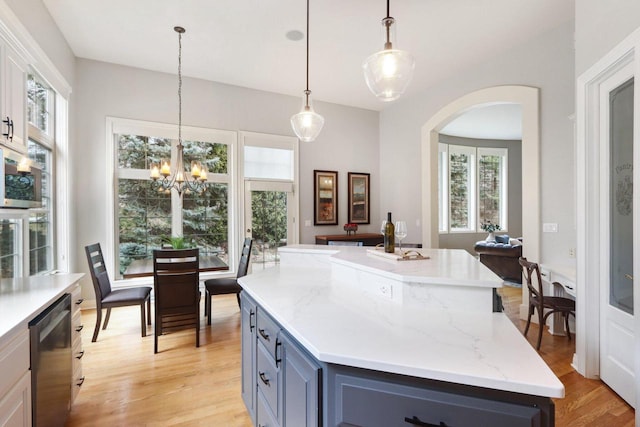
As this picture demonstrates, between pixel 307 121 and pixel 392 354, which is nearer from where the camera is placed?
pixel 392 354

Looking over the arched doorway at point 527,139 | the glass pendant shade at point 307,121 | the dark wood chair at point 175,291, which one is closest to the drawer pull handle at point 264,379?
the dark wood chair at point 175,291

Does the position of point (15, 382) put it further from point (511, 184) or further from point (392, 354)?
point (511, 184)

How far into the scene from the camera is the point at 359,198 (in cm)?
611

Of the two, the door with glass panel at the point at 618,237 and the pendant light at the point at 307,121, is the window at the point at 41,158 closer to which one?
the pendant light at the point at 307,121

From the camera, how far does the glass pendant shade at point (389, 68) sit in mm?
2031

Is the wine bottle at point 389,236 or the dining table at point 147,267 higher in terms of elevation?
the wine bottle at point 389,236

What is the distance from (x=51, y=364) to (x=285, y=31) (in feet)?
11.6

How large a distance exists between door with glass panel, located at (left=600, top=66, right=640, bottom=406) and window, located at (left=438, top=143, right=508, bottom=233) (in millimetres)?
5561

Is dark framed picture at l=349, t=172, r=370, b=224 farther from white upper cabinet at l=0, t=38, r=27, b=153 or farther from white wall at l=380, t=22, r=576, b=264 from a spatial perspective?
white upper cabinet at l=0, t=38, r=27, b=153

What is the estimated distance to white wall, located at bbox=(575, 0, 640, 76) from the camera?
6.51 ft

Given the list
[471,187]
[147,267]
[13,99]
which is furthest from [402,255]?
[471,187]

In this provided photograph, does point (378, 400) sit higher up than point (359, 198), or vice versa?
point (359, 198)

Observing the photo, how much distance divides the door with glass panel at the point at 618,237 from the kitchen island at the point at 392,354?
1.29 metres

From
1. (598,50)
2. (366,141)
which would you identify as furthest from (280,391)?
(366,141)
